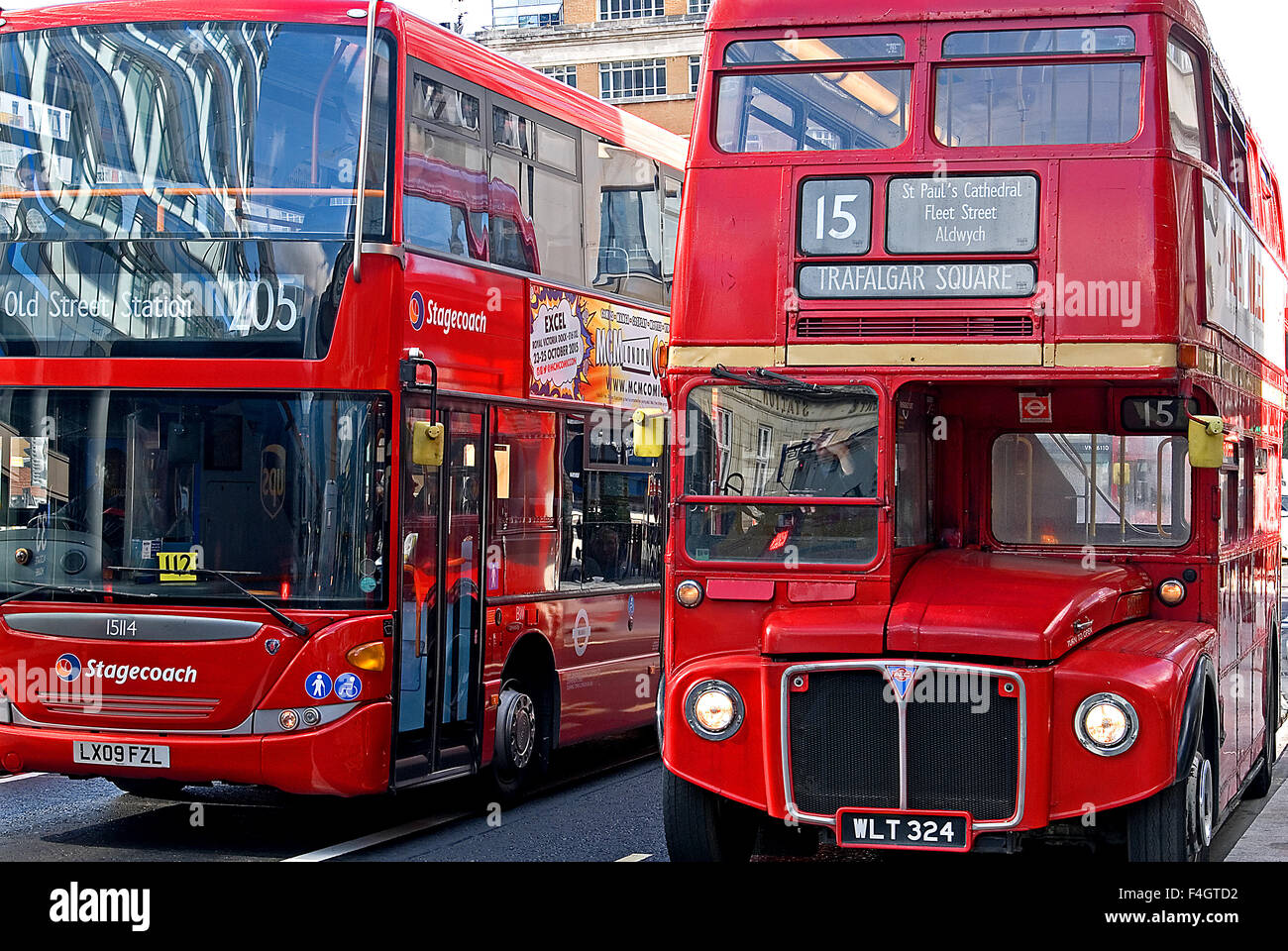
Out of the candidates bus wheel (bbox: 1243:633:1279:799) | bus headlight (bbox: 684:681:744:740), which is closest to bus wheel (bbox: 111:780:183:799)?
bus headlight (bbox: 684:681:744:740)

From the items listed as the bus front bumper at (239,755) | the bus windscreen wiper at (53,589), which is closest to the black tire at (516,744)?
the bus front bumper at (239,755)

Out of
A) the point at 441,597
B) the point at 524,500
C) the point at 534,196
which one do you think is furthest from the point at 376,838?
the point at 534,196

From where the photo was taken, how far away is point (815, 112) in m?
8.64

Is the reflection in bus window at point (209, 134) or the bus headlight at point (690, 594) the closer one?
the bus headlight at point (690, 594)

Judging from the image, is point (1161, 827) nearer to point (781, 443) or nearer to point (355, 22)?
point (781, 443)

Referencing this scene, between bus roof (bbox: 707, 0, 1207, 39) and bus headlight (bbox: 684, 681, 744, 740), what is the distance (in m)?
3.37

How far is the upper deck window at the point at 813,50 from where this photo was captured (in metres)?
8.73

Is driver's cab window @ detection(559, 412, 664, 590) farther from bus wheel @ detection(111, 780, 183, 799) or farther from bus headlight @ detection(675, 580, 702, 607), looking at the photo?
bus headlight @ detection(675, 580, 702, 607)

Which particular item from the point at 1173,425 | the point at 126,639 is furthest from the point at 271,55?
the point at 1173,425

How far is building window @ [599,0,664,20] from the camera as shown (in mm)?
65375

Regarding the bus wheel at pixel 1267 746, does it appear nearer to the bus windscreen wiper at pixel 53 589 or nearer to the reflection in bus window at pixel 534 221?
the reflection in bus window at pixel 534 221

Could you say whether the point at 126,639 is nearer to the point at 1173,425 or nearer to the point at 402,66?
the point at 402,66

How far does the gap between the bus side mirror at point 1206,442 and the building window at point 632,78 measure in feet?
192

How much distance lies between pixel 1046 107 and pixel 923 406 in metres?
1.59
